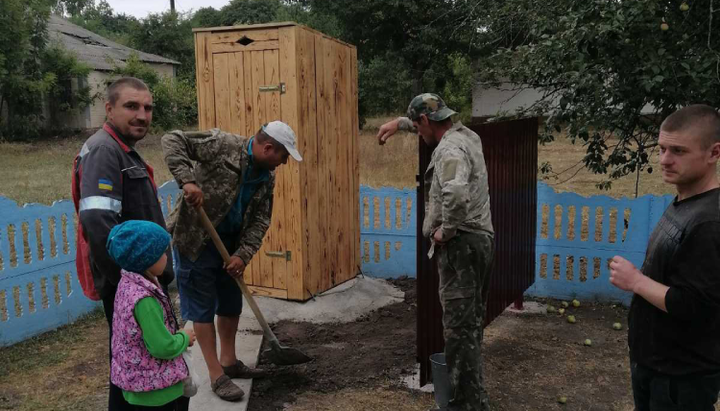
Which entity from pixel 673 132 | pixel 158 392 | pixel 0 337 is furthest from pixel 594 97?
pixel 0 337

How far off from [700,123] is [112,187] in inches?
103

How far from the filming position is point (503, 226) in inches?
183

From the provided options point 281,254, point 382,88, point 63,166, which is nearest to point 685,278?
point 281,254

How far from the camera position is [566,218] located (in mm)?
6023

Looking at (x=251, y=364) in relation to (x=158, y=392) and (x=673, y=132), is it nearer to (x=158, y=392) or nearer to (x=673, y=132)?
(x=158, y=392)

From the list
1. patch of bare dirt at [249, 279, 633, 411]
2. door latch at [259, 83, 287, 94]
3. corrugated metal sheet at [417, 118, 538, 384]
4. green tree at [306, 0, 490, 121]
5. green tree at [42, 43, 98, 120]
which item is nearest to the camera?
corrugated metal sheet at [417, 118, 538, 384]

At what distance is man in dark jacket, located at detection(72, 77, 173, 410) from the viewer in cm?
273

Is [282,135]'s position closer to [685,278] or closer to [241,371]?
[241,371]

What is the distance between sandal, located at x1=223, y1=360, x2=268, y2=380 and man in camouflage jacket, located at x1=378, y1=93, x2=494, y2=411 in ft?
4.82

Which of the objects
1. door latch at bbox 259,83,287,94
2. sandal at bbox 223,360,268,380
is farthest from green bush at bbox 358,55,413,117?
sandal at bbox 223,360,268,380

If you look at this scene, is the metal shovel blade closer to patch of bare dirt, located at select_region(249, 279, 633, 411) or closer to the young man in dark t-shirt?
patch of bare dirt, located at select_region(249, 279, 633, 411)

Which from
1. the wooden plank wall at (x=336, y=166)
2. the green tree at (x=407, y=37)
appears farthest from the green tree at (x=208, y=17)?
the wooden plank wall at (x=336, y=166)

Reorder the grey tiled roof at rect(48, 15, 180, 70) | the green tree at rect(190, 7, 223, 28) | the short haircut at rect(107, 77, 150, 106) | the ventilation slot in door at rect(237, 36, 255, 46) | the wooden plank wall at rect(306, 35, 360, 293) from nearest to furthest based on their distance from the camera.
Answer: the short haircut at rect(107, 77, 150, 106) → the ventilation slot in door at rect(237, 36, 255, 46) → the wooden plank wall at rect(306, 35, 360, 293) → the grey tiled roof at rect(48, 15, 180, 70) → the green tree at rect(190, 7, 223, 28)

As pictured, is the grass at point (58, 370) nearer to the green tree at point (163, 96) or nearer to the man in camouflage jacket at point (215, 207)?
the man in camouflage jacket at point (215, 207)
